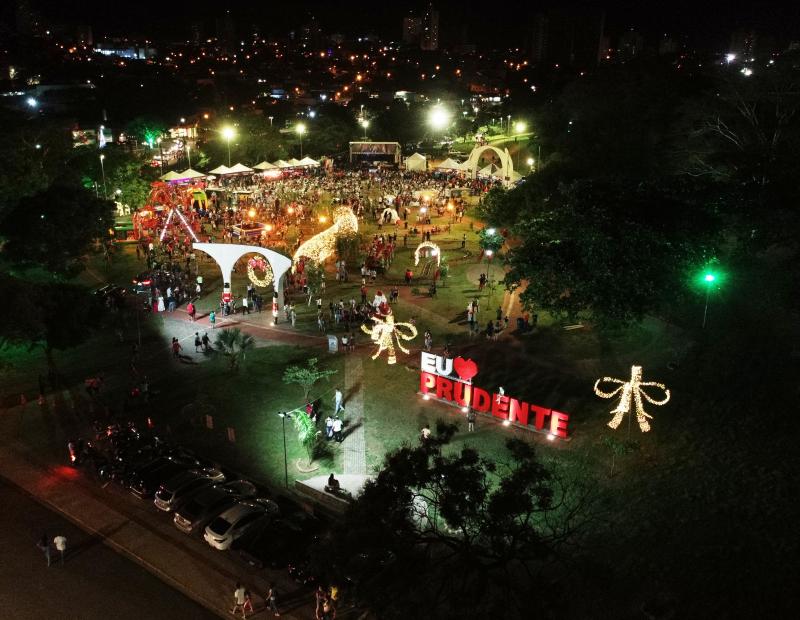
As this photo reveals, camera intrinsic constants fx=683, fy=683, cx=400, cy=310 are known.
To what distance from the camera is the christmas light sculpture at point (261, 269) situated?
3013cm

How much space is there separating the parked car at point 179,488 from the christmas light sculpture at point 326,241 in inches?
662

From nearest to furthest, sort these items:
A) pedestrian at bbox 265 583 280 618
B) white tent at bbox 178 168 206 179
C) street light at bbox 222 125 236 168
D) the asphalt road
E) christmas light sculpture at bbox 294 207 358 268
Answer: pedestrian at bbox 265 583 280 618
the asphalt road
christmas light sculpture at bbox 294 207 358 268
white tent at bbox 178 168 206 179
street light at bbox 222 125 236 168

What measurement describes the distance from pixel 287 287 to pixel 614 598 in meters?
21.8

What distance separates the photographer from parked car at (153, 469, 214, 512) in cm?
1703

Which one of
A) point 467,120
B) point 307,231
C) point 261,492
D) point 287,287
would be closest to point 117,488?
point 261,492

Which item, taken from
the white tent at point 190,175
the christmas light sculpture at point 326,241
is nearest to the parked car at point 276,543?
the christmas light sculpture at point 326,241

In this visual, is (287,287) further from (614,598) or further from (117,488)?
(614,598)

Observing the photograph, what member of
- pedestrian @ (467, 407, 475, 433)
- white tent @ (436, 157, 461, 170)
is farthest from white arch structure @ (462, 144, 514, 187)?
pedestrian @ (467, 407, 475, 433)

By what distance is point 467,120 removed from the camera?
92625 millimetres

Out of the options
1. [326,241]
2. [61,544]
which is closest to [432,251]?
Result: [326,241]

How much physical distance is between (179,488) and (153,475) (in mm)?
1135

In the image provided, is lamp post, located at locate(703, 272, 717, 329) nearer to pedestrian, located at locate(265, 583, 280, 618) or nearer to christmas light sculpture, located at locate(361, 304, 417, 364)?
christmas light sculpture, located at locate(361, 304, 417, 364)

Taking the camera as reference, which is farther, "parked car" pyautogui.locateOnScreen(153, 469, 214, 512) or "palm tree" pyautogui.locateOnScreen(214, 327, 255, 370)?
"palm tree" pyautogui.locateOnScreen(214, 327, 255, 370)

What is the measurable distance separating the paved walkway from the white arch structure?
31422 mm
